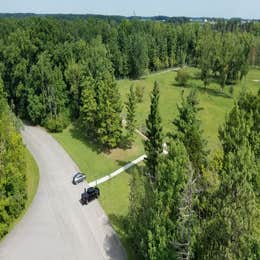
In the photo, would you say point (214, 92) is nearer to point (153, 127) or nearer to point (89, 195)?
point (153, 127)

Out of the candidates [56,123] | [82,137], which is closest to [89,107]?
[82,137]

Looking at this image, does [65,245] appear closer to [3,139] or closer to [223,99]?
[3,139]

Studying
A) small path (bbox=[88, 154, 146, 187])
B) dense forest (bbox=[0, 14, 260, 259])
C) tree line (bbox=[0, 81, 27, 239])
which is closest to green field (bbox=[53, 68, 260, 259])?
small path (bbox=[88, 154, 146, 187])

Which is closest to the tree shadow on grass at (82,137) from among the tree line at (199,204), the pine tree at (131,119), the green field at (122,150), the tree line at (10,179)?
the green field at (122,150)

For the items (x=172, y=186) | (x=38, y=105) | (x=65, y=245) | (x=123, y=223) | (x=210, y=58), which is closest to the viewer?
(x=172, y=186)

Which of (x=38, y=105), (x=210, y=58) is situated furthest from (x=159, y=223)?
(x=210, y=58)

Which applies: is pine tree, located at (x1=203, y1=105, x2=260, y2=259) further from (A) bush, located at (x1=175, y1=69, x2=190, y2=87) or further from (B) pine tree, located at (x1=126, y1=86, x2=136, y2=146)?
(A) bush, located at (x1=175, y1=69, x2=190, y2=87)
